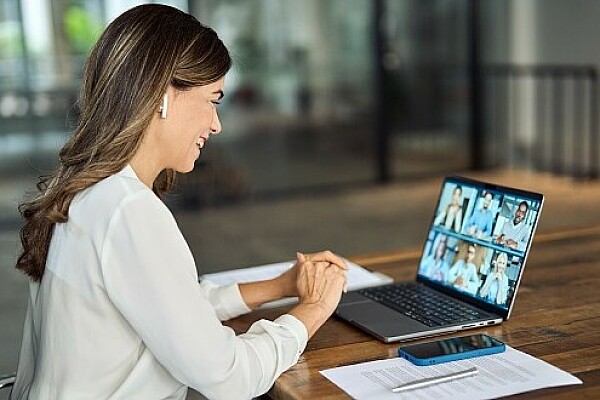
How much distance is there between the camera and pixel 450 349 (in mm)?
1580

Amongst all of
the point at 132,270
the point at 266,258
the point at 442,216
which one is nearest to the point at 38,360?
the point at 132,270

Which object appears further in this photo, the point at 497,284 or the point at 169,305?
the point at 497,284

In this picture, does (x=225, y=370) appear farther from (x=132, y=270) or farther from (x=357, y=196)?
(x=357, y=196)

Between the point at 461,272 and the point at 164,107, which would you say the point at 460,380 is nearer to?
the point at 461,272

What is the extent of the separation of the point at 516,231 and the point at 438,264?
0.24 metres

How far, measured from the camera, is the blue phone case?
5.05ft

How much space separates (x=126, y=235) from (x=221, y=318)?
466 millimetres

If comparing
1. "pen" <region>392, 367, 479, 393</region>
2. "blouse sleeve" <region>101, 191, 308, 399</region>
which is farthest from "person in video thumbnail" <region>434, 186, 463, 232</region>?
"blouse sleeve" <region>101, 191, 308, 399</region>

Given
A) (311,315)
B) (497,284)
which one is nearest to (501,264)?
(497,284)

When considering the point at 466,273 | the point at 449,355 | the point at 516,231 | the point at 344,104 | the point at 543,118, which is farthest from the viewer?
the point at 543,118

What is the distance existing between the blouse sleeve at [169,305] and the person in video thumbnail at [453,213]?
0.59 meters

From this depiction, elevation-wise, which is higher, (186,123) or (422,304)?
(186,123)

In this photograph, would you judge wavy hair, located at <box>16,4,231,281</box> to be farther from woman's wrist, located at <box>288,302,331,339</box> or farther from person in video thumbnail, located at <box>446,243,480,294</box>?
person in video thumbnail, located at <box>446,243,480,294</box>

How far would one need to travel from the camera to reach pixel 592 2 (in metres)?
Answer: 6.98
